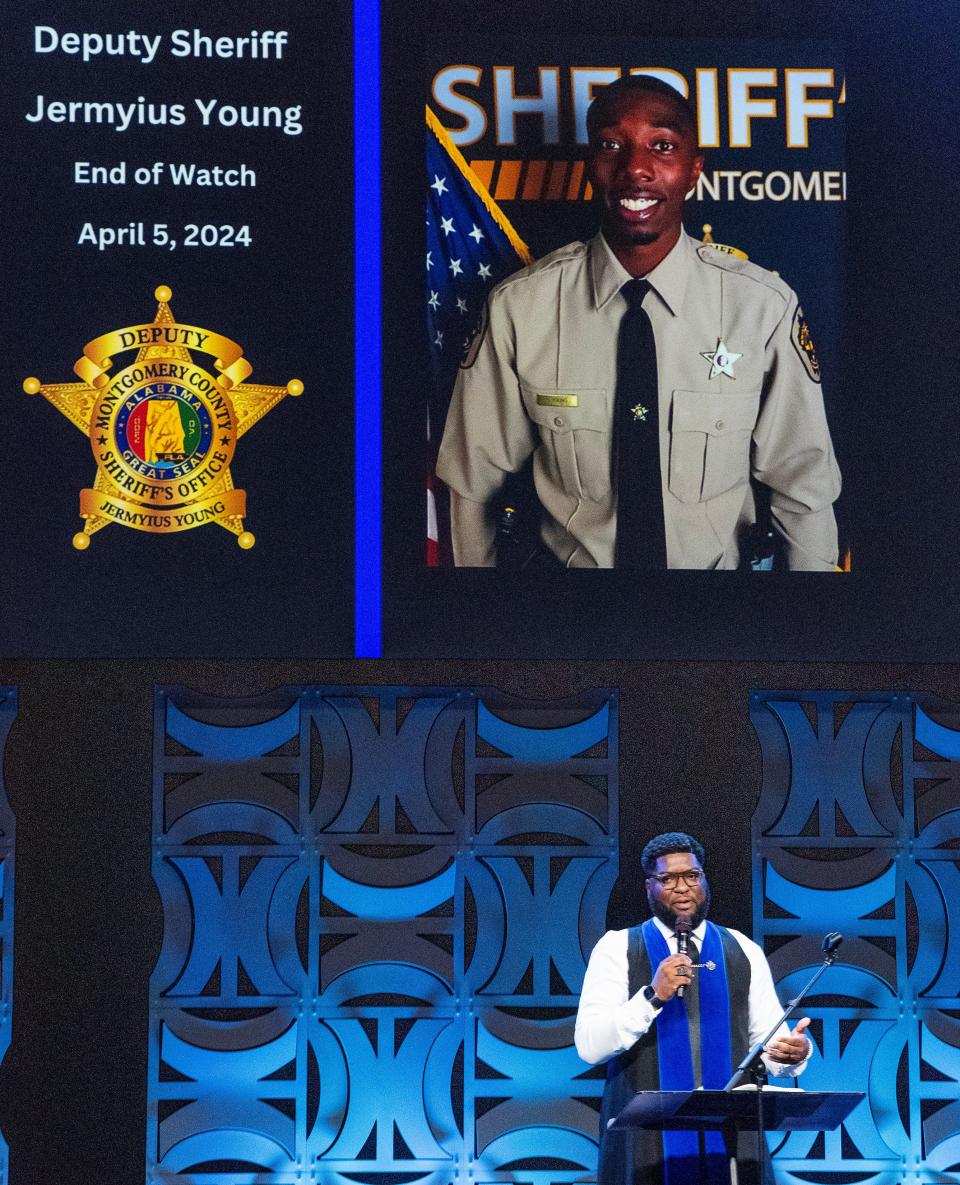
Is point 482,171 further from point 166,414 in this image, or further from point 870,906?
point 870,906

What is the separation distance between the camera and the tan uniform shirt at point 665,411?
5.34 m

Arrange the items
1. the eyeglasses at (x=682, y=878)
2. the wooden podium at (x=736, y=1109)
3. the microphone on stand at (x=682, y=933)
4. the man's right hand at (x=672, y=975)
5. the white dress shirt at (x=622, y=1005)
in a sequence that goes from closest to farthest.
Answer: the wooden podium at (x=736, y=1109)
the man's right hand at (x=672, y=975)
the white dress shirt at (x=622, y=1005)
the microphone on stand at (x=682, y=933)
the eyeglasses at (x=682, y=878)

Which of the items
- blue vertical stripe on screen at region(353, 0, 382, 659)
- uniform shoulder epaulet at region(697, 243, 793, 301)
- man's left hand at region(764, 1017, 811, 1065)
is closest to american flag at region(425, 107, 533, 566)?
Answer: blue vertical stripe on screen at region(353, 0, 382, 659)

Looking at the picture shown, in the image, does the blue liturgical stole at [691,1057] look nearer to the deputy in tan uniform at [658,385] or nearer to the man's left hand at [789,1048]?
the man's left hand at [789,1048]

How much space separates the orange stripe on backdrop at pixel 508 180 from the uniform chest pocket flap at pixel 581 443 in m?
0.66

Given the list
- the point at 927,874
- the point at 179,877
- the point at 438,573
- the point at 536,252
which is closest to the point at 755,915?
the point at 927,874

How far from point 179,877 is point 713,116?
305cm

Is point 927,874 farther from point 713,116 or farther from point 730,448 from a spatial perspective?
point 713,116

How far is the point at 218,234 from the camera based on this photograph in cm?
536

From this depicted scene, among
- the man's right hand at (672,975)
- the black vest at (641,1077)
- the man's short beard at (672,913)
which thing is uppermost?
the man's short beard at (672,913)

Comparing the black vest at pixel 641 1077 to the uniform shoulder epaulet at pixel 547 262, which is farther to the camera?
the uniform shoulder epaulet at pixel 547 262

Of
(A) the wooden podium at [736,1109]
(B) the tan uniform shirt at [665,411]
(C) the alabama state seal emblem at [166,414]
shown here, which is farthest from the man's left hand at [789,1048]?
(C) the alabama state seal emblem at [166,414]

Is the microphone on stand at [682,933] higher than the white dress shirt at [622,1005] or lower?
higher

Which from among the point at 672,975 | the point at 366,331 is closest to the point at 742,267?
the point at 366,331
